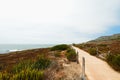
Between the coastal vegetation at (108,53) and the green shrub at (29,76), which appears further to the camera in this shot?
the coastal vegetation at (108,53)

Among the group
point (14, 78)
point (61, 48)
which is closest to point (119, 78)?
point (14, 78)

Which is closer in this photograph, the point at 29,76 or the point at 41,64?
the point at 29,76

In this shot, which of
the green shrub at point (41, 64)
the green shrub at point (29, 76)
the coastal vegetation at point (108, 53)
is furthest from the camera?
the green shrub at point (41, 64)

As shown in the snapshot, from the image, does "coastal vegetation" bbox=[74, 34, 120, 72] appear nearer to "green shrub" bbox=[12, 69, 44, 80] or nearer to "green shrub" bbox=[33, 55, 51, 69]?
"green shrub" bbox=[33, 55, 51, 69]

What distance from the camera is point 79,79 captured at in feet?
38.5

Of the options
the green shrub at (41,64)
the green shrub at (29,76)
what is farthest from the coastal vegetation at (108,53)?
the green shrub at (29,76)

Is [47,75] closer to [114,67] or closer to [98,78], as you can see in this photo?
[98,78]

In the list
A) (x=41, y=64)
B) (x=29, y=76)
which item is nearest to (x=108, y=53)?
(x=41, y=64)

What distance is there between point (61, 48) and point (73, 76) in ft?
95.9

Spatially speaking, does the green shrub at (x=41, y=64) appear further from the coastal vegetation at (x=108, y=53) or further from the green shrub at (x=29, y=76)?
the coastal vegetation at (x=108, y=53)

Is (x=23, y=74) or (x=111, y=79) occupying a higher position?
(x=23, y=74)

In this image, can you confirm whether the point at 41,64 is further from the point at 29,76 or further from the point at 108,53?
the point at 108,53

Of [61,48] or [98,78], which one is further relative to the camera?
[61,48]

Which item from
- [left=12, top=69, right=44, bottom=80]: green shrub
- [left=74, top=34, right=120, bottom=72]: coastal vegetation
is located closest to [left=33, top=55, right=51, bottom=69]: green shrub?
[left=12, top=69, right=44, bottom=80]: green shrub
